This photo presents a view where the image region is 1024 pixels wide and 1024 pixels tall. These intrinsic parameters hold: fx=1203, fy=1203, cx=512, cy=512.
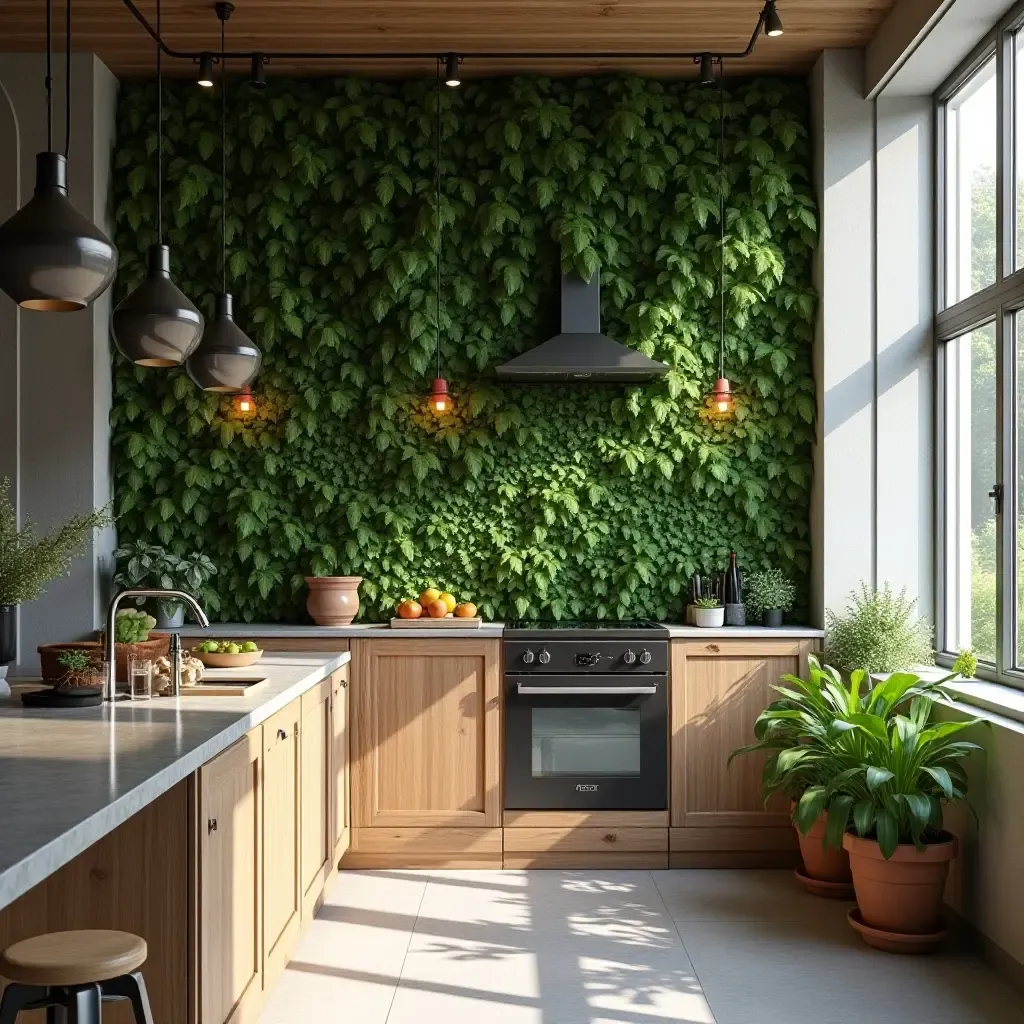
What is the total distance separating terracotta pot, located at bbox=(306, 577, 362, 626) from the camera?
17.6 ft

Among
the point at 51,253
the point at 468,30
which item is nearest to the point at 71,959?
the point at 51,253

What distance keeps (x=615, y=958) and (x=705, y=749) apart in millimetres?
1358

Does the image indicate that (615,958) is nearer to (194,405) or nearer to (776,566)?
(776,566)

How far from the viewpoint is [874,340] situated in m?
5.36

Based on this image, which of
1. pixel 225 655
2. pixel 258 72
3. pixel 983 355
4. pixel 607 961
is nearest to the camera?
pixel 607 961

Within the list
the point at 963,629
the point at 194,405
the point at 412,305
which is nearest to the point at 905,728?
the point at 963,629

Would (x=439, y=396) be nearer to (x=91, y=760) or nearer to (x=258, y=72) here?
(x=258, y=72)

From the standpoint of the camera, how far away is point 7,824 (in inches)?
73.2

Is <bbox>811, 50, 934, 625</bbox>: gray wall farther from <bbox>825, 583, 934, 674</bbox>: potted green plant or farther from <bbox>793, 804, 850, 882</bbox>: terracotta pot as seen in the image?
<bbox>793, 804, 850, 882</bbox>: terracotta pot

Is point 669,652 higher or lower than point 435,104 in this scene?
lower

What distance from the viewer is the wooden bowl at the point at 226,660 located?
4.08 m

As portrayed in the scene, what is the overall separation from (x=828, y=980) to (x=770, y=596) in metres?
1.95

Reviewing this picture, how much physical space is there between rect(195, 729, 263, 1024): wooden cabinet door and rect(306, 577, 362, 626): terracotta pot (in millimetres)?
2057

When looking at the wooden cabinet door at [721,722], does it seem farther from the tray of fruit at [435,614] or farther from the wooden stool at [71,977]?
the wooden stool at [71,977]
